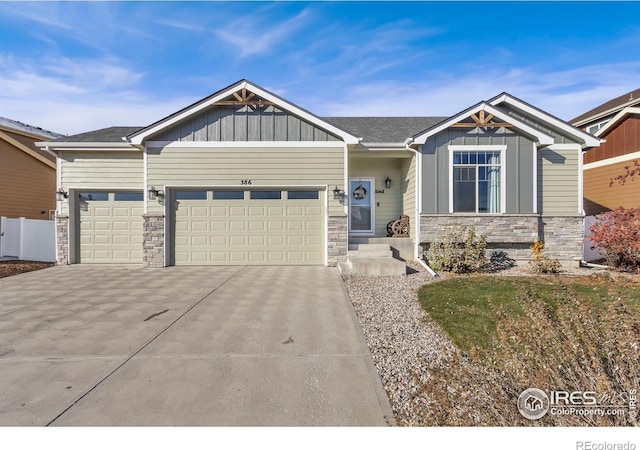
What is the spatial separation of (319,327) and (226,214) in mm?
5991

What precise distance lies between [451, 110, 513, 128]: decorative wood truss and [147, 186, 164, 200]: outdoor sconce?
891cm

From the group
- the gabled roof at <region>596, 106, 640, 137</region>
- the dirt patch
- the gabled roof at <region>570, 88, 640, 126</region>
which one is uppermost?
the gabled roof at <region>570, 88, 640, 126</region>

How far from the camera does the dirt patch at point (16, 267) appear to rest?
8.43 m

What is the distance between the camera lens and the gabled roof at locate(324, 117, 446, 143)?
32.7ft

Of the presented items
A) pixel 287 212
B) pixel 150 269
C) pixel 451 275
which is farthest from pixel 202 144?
pixel 451 275

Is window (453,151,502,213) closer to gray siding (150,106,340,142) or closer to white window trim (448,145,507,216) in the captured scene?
white window trim (448,145,507,216)

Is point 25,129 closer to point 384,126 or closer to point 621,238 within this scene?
point 384,126

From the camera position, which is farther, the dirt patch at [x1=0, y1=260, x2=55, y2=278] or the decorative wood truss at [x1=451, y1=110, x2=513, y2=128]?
the decorative wood truss at [x1=451, y1=110, x2=513, y2=128]

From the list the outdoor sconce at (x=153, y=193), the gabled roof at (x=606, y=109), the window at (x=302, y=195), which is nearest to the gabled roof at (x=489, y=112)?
the window at (x=302, y=195)

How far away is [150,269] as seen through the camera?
873 cm

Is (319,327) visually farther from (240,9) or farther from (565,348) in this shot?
(240,9)

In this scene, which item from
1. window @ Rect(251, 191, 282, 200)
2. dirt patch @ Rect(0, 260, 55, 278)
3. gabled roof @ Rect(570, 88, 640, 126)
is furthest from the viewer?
gabled roof @ Rect(570, 88, 640, 126)

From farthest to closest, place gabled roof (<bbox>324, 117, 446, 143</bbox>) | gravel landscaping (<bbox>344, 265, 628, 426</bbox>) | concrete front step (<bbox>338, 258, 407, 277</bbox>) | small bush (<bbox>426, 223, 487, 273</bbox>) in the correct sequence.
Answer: gabled roof (<bbox>324, 117, 446, 143</bbox>), small bush (<bbox>426, 223, 487, 273</bbox>), concrete front step (<bbox>338, 258, 407, 277</bbox>), gravel landscaping (<bbox>344, 265, 628, 426</bbox>)

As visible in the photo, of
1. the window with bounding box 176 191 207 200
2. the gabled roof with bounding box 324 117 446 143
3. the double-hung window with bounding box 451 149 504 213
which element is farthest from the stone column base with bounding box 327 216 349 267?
the window with bounding box 176 191 207 200
